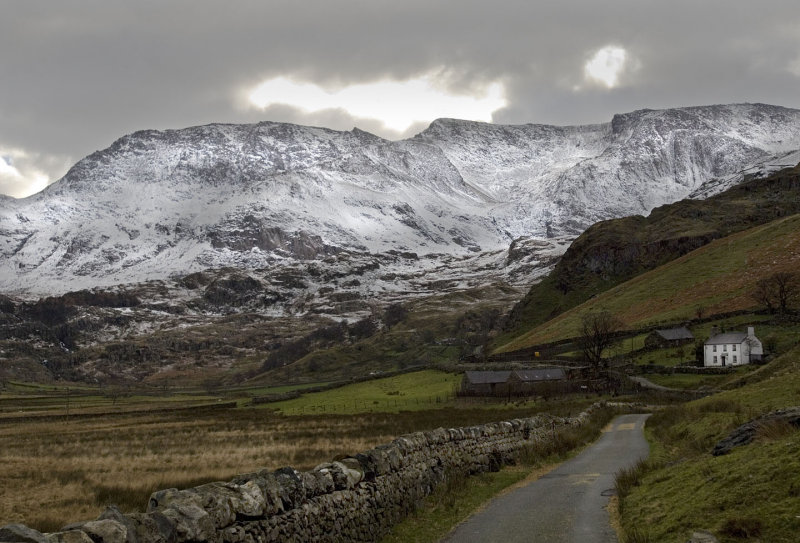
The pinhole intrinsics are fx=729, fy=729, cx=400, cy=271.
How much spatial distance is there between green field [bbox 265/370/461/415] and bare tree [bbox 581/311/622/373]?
19.3 metres

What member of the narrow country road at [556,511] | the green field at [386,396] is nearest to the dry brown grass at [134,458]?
the narrow country road at [556,511]

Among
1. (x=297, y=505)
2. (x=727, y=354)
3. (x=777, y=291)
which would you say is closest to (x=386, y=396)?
(x=727, y=354)

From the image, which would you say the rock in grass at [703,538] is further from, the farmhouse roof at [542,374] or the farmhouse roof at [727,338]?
the farmhouse roof at [727,338]

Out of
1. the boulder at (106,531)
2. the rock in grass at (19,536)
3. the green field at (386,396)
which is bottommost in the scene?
the green field at (386,396)

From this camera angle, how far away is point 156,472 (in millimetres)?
34000

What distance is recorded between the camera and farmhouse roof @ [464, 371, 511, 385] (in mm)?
99000

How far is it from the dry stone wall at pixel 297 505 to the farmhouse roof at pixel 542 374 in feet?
253

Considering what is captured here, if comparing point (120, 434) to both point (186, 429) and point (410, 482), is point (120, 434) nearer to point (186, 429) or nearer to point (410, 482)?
point (186, 429)

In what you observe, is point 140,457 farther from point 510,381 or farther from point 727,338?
point 727,338

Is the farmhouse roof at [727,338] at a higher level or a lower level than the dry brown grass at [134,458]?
higher

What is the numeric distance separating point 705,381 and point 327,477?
2936 inches

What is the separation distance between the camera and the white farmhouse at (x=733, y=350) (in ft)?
296

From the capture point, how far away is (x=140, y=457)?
4284cm

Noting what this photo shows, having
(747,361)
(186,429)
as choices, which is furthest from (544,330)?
(186,429)
